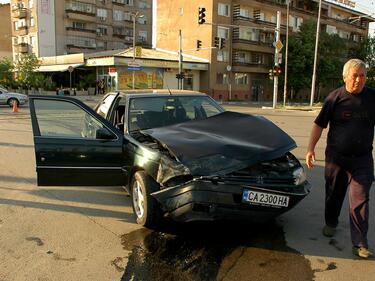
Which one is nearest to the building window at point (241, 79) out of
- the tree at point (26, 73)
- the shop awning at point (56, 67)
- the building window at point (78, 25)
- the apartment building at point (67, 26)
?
the apartment building at point (67, 26)

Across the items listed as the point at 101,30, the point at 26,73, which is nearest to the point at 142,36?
the point at 101,30

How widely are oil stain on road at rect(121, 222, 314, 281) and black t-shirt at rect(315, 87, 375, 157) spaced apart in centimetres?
119

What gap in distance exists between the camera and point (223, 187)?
3893mm

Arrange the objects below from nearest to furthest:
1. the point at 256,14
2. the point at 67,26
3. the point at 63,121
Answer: the point at 63,121
the point at 256,14
the point at 67,26

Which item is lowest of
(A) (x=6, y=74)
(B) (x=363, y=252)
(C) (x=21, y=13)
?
(B) (x=363, y=252)

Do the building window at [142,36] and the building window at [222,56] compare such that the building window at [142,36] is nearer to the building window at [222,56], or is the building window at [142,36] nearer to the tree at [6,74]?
the building window at [222,56]

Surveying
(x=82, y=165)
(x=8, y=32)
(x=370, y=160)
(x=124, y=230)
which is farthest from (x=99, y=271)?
(x=8, y=32)

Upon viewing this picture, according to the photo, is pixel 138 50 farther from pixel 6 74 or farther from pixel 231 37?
pixel 6 74

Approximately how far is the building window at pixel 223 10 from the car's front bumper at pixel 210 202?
48200 millimetres

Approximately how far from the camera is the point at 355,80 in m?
3.94

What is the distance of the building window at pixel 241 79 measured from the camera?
52.8 meters

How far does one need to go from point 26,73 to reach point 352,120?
155ft

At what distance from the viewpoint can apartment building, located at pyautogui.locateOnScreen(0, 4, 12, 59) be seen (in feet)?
243

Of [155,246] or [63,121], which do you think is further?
[63,121]
